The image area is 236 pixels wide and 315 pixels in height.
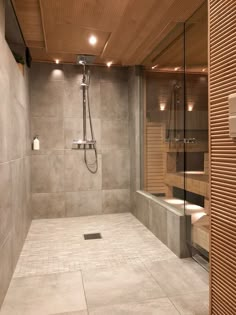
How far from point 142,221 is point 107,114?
72.9 inches

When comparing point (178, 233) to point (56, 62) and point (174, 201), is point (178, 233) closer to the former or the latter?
point (174, 201)

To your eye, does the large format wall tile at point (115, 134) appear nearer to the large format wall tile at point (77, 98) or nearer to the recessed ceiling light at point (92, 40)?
the large format wall tile at point (77, 98)

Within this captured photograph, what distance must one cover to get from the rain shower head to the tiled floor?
2505 mm

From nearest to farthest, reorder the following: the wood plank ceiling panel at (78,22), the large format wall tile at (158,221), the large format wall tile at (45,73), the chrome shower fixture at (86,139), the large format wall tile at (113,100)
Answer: the wood plank ceiling panel at (78,22) < the large format wall tile at (158,221) < the large format wall tile at (45,73) < the chrome shower fixture at (86,139) < the large format wall tile at (113,100)

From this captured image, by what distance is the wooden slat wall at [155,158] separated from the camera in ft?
12.6

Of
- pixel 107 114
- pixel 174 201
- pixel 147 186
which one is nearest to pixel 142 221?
pixel 147 186

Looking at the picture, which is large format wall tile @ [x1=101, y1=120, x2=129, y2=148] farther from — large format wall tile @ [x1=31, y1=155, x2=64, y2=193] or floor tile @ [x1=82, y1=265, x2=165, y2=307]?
floor tile @ [x1=82, y1=265, x2=165, y2=307]

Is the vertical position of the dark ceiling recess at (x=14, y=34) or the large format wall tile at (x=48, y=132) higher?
the dark ceiling recess at (x=14, y=34)

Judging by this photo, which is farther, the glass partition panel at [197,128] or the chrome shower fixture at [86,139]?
the chrome shower fixture at [86,139]

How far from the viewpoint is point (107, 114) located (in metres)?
4.51

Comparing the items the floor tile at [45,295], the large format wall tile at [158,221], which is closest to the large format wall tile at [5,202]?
the floor tile at [45,295]

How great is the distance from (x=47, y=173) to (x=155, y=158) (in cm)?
174

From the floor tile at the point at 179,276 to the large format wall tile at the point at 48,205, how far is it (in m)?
2.17

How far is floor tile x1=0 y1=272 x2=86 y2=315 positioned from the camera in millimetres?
1888
